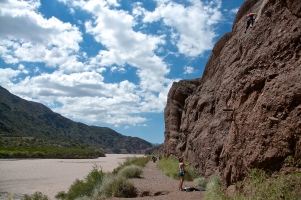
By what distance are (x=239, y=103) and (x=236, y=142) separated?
1445mm

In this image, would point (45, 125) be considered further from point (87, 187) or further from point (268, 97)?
point (268, 97)

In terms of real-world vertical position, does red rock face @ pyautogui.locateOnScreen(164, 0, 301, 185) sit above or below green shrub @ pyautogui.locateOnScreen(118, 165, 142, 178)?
above

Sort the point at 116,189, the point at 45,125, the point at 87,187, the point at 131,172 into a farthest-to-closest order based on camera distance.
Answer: the point at 45,125 → the point at 131,172 → the point at 87,187 → the point at 116,189

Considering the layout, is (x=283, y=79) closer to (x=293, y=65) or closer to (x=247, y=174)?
(x=293, y=65)

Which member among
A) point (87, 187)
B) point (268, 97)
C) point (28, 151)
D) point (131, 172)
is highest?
point (28, 151)

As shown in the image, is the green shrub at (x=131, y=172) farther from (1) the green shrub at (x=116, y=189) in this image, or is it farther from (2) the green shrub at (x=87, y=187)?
(1) the green shrub at (x=116, y=189)

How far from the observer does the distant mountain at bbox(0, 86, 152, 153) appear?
116037 mm

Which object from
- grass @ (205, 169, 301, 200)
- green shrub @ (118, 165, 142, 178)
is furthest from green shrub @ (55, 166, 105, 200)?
grass @ (205, 169, 301, 200)

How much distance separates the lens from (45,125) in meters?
142

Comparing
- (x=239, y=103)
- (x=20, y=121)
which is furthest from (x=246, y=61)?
(x=20, y=121)

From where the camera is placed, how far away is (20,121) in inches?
4606

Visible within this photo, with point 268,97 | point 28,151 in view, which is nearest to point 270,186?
point 268,97

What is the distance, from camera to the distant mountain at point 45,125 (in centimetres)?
11604

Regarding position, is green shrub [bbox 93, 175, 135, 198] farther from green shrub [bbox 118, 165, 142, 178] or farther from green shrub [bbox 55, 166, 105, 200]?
green shrub [bbox 118, 165, 142, 178]
